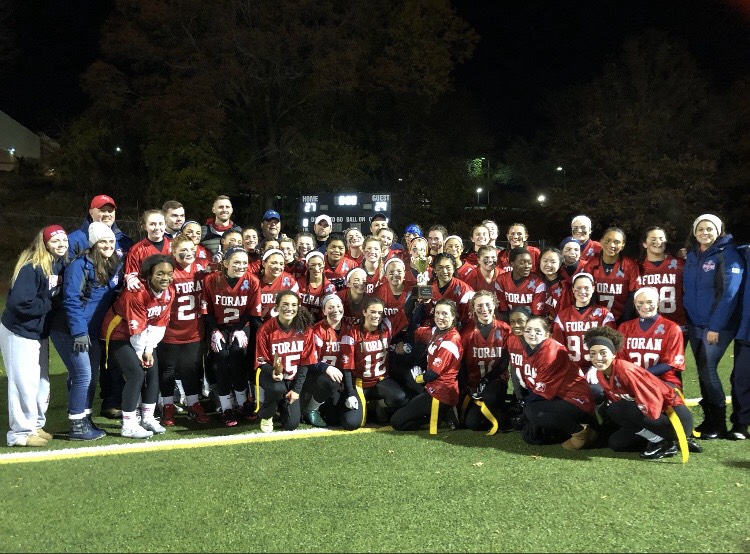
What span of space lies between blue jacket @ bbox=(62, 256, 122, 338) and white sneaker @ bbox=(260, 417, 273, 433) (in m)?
1.65

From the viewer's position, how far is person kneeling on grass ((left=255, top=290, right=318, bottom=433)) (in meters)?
5.80

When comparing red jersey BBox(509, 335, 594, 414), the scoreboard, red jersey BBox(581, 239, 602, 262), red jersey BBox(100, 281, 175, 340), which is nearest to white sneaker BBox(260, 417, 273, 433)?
red jersey BBox(100, 281, 175, 340)

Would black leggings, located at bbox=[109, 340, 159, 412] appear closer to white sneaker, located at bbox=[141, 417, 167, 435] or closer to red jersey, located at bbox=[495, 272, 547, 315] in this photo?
white sneaker, located at bbox=[141, 417, 167, 435]

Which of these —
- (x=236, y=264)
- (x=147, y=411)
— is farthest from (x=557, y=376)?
(x=147, y=411)

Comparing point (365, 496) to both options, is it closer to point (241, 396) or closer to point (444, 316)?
point (444, 316)

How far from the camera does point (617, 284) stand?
6281mm

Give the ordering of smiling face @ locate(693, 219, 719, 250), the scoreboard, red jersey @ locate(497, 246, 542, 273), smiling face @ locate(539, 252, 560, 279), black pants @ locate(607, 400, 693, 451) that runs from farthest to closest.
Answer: the scoreboard
red jersey @ locate(497, 246, 542, 273)
smiling face @ locate(539, 252, 560, 279)
smiling face @ locate(693, 219, 719, 250)
black pants @ locate(607, 400, 693, 451)

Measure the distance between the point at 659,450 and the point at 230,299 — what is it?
3859 mm

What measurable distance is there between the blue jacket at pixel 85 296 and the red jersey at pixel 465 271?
3407mm

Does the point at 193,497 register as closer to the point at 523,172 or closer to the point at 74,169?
the point at 74,169

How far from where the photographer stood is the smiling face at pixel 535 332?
538cm

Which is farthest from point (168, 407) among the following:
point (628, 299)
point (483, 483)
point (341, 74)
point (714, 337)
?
point (341, 74)

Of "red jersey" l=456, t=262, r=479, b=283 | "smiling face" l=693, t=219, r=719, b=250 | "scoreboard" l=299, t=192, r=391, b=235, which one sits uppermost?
"scoreboard" l=299, t=192, r=391, b=235

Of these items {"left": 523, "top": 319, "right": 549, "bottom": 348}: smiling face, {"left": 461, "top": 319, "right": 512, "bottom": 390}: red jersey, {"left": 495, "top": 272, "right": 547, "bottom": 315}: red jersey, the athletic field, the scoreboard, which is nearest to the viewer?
the athletic field
